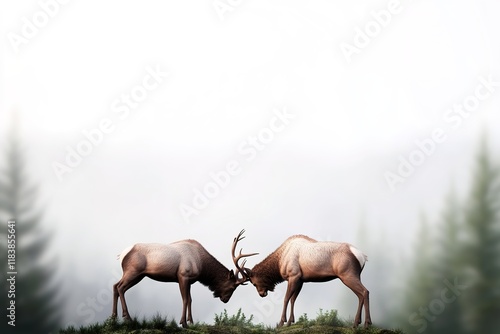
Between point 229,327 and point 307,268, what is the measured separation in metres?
1.84

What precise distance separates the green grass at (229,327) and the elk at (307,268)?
0.92 ft

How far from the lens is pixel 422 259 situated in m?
20.7

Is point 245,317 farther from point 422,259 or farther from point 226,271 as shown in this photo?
point 422,259

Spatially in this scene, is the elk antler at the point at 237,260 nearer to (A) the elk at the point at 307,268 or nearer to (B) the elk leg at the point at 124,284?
(A) the elk at the point at 307,268

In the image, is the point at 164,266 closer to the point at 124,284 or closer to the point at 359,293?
the point at 124,284

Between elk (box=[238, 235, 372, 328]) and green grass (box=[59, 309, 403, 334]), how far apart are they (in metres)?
0.28

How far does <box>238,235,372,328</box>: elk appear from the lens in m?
14.6

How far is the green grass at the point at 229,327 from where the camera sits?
14227 millimetres

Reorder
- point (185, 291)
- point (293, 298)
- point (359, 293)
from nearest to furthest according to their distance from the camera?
point (359, 293) → point (185, 291) → point (293, 298)

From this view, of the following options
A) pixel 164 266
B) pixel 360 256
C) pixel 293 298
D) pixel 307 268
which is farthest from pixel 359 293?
pixel 164 266

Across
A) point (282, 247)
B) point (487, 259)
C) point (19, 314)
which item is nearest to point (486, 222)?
point (487, 259)

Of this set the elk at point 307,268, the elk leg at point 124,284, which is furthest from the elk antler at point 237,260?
the elk leg at point 124,284

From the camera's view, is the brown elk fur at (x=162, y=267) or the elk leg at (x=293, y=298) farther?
the elk leg at (x=293, y=298)

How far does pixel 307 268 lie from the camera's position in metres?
14.9
